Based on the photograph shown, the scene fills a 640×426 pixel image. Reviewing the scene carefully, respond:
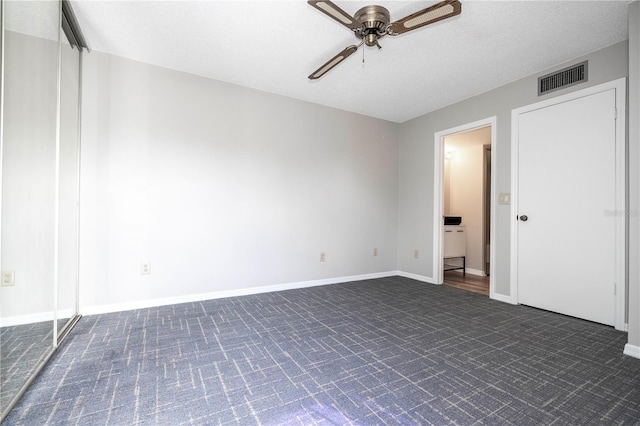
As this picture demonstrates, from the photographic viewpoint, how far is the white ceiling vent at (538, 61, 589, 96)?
2.69 meters

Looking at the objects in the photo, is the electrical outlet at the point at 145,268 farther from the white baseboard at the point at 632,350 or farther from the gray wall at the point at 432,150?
the white baseboard at the point at 632,350

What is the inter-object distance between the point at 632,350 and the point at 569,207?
1299mm

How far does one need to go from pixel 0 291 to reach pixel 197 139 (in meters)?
2.16

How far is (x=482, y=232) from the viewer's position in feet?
16.3

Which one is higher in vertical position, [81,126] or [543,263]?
[81,126]

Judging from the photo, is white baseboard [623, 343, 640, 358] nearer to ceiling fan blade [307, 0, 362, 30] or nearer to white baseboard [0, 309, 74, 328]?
ceiling fan blade [307, 0, 362, 30]

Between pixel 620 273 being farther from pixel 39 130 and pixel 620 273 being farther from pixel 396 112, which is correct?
pixel 39 130

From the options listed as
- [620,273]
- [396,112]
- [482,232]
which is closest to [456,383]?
[620,273]

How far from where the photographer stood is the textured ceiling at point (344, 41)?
2.13m

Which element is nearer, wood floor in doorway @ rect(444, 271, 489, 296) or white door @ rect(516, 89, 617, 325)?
white door @ rect(516, 89, 617, 325)

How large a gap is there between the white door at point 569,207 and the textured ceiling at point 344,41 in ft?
2.02

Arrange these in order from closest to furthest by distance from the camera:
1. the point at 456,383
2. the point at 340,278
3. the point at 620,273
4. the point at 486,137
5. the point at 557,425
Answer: the point at 557,425 < the point at 456,383 < the point at 620,273 < the point at 340,278 < the point at 486,137

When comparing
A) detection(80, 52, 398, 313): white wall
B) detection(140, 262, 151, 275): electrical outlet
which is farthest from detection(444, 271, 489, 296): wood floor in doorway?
detection(140, 262, 151, 275): electrical outlet

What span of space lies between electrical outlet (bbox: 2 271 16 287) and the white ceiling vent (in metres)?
4.47
